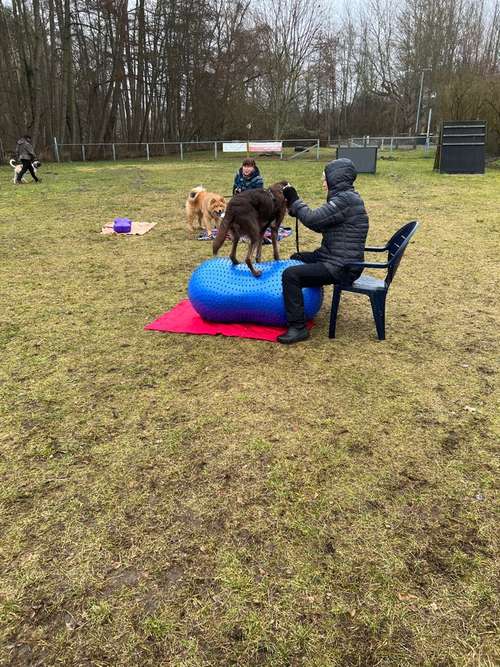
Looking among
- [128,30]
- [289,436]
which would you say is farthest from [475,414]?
[128,30]

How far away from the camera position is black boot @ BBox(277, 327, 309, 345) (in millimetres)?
4613

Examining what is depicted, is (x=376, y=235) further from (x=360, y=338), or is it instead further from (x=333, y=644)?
(x=333, y=644)

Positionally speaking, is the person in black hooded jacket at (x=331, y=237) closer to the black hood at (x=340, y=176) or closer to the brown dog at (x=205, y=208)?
the black hood at (x=340, y=176)

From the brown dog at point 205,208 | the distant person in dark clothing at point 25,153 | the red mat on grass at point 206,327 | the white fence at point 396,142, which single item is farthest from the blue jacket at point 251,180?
the white fence at point 396,142

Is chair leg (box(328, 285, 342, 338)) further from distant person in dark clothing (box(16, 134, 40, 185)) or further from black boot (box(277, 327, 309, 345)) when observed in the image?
distant person in dark clothing (box(16, 134, 40, 185))

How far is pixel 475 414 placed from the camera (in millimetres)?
3473

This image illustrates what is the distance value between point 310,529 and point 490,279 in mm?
5167

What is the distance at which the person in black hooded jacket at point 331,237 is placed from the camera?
4.35 m

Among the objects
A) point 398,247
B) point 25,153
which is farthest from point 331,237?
point 25,153

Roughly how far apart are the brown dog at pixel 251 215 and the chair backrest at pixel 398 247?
117 centimetres

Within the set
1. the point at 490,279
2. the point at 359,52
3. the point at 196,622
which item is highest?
the point at 359,52

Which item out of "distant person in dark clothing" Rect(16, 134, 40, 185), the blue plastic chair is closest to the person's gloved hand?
the blue plastic chair

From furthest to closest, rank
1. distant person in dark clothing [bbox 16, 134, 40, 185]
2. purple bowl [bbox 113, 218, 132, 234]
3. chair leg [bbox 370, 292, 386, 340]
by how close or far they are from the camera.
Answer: distant person in dark clothing [bbox 16, 134, 40, 185], purple bowl [bbox 113, 218, 132, 234], chair leg [bbox 370, 292, 386, 340]

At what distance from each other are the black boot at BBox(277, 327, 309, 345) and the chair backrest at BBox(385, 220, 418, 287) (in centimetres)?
88
